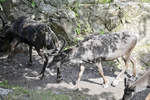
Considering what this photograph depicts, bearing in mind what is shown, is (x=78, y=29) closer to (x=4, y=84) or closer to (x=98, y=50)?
(x=98, y=50)

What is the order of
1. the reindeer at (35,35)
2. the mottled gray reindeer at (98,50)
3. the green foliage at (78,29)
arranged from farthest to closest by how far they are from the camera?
the green foliage at (78,29), the reindeer at (35,35), the mottled gray reindeer at (98,50)

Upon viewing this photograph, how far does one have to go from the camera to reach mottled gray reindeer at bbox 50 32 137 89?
735 cm

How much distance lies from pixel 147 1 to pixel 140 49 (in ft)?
8.37

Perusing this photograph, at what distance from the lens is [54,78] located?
797 centimetres

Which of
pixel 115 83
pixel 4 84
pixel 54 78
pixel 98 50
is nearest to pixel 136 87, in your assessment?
pixel 115 83

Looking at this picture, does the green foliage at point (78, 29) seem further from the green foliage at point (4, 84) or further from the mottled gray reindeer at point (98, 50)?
the green foliage at point (4, 84)

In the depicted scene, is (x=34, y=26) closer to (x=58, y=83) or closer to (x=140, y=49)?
(x=58, y=83)

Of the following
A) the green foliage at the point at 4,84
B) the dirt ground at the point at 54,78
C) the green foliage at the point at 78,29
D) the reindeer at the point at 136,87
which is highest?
the reindeer at the point at 136,87

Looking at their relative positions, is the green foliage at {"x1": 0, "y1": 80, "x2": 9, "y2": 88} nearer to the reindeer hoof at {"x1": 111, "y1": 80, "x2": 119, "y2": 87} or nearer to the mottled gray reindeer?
the mottled gray reindeer

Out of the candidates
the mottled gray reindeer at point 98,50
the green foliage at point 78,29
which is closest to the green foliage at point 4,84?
the mottled gray reindeer at point 98,50

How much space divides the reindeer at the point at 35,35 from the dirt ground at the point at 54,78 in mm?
486

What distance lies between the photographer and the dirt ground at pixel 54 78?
7039 mm

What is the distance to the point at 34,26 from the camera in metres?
8.05

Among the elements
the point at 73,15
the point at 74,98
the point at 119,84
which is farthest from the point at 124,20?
the point at 74,98
